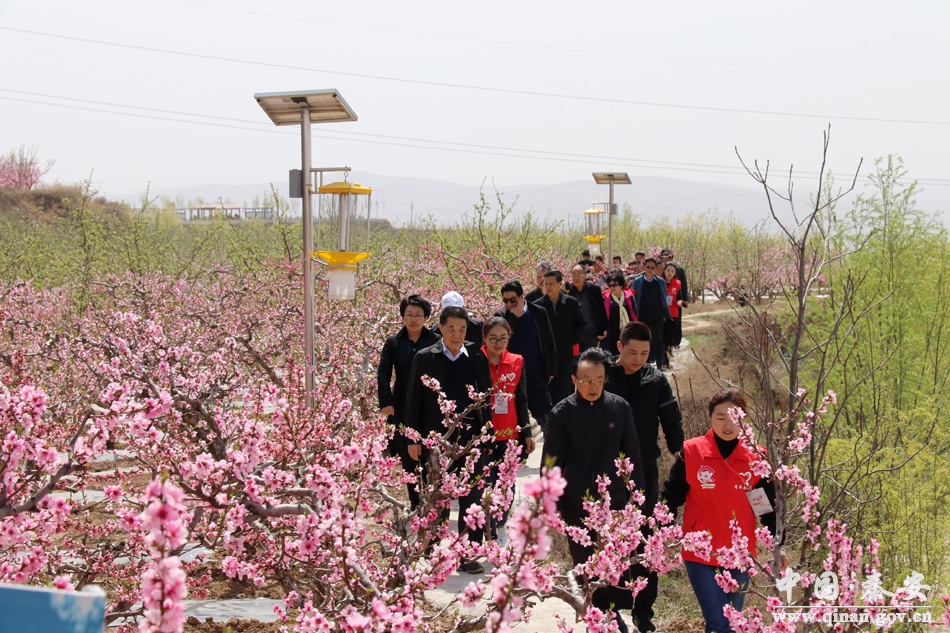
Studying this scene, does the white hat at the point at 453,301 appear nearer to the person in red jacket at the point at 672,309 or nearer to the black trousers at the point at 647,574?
the black trousers at the point at 647,574

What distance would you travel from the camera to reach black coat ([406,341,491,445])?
5.55 m

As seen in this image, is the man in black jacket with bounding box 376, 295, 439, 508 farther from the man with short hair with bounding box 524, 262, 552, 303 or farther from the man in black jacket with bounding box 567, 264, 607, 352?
the man in black jacket with bounding box 567, 264, 607, 352

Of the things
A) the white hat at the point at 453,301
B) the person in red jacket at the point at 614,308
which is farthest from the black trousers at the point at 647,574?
the person in red jacket at the point at 614,308

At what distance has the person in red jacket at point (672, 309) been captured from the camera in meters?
13.9

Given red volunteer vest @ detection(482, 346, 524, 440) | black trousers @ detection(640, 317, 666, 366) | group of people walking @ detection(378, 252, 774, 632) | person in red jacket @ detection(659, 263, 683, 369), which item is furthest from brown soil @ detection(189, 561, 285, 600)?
person in red jacket @ detection(659, 263, 683, 369)

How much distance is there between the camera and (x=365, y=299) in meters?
10.7

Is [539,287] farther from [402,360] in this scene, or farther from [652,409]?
[652,409]

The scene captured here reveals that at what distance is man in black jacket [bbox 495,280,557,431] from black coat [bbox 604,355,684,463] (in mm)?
2685

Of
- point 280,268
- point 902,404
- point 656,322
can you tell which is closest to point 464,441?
point 902,404

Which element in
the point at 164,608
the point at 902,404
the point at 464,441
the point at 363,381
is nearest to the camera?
the point at 164,608

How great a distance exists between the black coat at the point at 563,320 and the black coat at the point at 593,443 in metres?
3.98

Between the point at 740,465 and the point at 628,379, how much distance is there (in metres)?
0.90

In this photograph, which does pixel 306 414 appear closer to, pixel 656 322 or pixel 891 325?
pixel 891 325

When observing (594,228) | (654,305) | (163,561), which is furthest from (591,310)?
(163,561)
